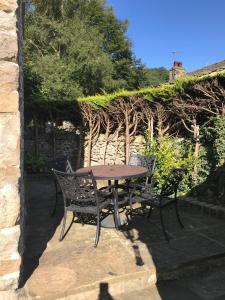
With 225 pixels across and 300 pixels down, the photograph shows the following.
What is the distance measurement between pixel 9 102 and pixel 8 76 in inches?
8.1

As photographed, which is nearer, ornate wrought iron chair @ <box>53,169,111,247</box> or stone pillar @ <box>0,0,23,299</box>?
stone pillar @ <box>0,0,23,299</box>

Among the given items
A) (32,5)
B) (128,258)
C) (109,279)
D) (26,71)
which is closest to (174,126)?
(128,258)

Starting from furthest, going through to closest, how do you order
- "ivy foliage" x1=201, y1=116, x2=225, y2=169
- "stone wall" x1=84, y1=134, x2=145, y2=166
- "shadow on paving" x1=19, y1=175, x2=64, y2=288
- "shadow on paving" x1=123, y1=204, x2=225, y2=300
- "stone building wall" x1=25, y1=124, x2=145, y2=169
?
"stone building wall" x1=25, y1=124, x2=145, y2=169
"stone wall" x1=84, y1=134, x2=145, y2=166
"ivy foliage" x1=201, y1=116, x2=225, y2=169
"shadow on paving" x1=19, y1=175, x2=64, y2=288
"shadow on paving" x1=123, y1=204, x2=225, y2=300

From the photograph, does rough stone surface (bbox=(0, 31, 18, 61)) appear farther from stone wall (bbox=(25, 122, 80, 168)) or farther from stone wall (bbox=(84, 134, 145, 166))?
stone wall (bbox=(25, 122, 80, 168))

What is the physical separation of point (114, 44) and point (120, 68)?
232 cm

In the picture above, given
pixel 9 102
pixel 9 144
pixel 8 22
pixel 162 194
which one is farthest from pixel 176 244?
pixel 8 22

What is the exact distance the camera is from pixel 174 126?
6.63 m

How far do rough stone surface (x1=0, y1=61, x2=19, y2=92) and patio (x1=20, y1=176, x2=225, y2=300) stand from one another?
1681 millimetres

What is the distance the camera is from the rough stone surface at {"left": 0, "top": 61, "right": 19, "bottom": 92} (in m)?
2.41

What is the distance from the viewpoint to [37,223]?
4387 mm

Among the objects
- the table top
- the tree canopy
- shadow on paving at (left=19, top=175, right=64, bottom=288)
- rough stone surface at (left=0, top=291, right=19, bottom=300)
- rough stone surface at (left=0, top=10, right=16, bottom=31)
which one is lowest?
rough stone surface at (left=0, top=291, right=19, bottom=300)

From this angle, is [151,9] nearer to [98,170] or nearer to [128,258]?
[98,170]

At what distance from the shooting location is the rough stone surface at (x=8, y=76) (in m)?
2.41

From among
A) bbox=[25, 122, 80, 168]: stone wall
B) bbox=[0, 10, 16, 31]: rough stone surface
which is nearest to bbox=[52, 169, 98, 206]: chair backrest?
A: bbox=[0, 10, 16, 31]: rough stone surface
